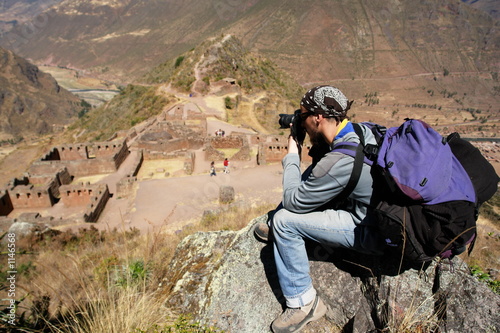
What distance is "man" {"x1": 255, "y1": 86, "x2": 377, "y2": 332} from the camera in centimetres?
246

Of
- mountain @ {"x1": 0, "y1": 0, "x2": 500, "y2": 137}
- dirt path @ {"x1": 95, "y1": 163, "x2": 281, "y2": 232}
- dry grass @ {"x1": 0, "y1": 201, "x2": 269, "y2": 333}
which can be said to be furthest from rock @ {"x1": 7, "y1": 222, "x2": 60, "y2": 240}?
mountain @ {"x1": 0, "y1": 0, "x2": 500, "y2": 137}

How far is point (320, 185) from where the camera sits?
240 cm

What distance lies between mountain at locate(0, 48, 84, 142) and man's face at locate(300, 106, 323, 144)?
87.1 m

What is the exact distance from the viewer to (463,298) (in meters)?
2.21

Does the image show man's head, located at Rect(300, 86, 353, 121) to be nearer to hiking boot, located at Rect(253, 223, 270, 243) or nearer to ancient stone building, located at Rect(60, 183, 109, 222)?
hiking boot, located at Rect(253, 223, 270, 243)

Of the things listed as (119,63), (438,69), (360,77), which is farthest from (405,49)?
(119,63)

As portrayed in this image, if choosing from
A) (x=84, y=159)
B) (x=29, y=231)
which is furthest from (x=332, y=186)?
(x=84, y=159)

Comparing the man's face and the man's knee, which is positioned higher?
the man's face

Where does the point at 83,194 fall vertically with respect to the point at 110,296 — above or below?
below

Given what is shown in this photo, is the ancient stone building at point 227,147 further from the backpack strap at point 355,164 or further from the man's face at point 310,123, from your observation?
the backpack strap at point 355,164

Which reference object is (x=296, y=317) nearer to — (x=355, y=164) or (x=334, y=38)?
(x=355, y=164)

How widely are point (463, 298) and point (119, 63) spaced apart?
17485 cm

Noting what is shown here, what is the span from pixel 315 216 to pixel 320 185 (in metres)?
0.37

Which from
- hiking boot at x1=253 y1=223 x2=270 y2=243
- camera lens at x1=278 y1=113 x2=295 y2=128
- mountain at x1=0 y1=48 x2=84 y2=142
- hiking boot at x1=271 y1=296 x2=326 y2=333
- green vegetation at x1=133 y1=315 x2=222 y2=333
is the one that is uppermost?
camera lens at x1=278 y1=113 x2=295 y2=128
